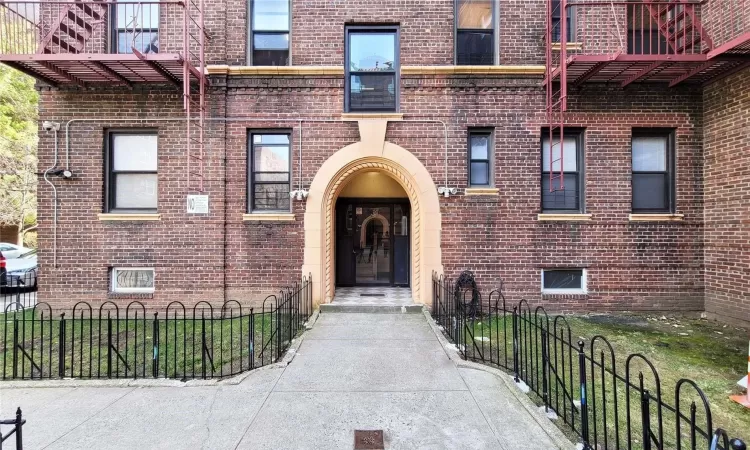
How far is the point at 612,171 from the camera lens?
7.86 m

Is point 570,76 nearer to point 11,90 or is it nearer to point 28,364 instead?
point 28,364

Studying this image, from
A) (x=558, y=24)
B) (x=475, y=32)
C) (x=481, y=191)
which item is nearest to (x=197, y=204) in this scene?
(x=481, y=191)

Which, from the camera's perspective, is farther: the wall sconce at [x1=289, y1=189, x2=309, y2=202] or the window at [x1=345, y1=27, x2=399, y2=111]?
the window at [x1=345, y1=27, x2=399, y2=111]

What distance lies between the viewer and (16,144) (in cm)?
1780

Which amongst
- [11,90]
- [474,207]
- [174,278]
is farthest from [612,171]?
[11,90]

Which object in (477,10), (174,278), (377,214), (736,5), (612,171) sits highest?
(477,10)

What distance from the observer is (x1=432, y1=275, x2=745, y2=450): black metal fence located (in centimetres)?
268

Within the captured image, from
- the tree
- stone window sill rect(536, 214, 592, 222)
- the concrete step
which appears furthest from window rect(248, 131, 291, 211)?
the tree

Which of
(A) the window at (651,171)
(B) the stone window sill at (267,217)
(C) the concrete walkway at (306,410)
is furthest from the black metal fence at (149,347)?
(A) the window at (651,171)

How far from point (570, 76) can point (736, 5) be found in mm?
3051

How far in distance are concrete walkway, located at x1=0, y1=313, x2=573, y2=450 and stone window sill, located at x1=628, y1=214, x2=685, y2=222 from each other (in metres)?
5.56

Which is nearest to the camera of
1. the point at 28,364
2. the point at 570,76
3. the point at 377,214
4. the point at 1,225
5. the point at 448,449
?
the point at 448,449

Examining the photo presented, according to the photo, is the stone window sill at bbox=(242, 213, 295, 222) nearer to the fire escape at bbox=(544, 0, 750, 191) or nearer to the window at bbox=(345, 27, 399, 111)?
the window at bbox=(345, 27, 399, 111)

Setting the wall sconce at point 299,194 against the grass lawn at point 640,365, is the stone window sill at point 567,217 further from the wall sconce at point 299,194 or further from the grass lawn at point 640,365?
the wall sconce at point 299,194
